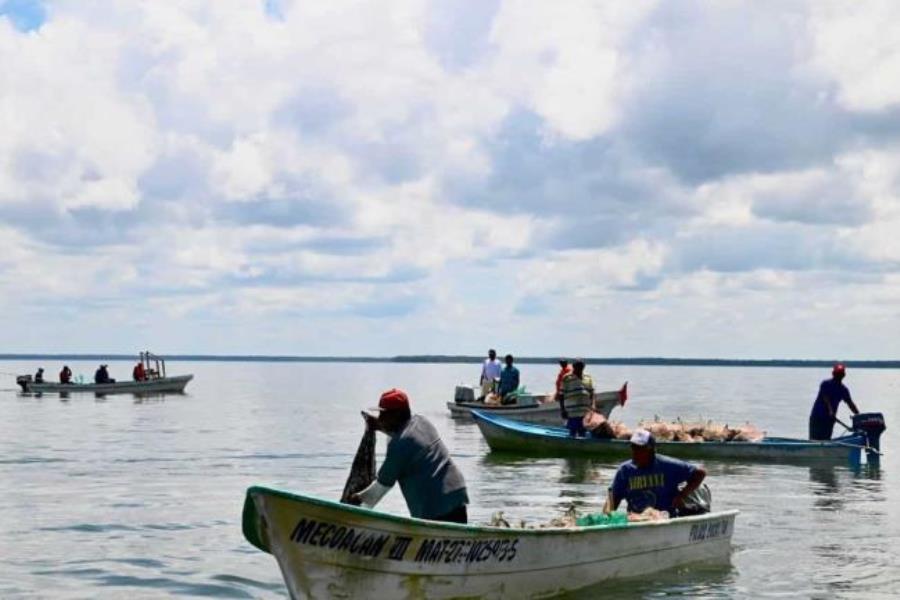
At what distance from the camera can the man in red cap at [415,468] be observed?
10.5 metres

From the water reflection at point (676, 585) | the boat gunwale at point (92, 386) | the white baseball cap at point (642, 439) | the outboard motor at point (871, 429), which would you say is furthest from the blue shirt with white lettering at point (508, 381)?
the boat gunwale at point (92, 386)

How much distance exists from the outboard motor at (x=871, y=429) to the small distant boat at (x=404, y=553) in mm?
16746

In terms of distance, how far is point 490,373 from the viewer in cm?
4097

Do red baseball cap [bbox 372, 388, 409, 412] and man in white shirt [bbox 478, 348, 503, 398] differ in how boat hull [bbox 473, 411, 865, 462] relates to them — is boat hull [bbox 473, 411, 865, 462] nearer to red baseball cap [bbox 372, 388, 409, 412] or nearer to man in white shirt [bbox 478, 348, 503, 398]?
man in white shirt [bbox 478, 348, 503, 398]

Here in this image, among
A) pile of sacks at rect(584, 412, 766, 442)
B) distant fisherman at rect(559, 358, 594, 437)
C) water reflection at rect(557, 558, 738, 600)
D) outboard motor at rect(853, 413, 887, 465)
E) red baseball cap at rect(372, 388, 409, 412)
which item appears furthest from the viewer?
pile of sacks at rect(584, 412, 766, 442)

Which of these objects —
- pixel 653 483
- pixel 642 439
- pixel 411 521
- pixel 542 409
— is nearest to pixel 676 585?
pixel 653 483

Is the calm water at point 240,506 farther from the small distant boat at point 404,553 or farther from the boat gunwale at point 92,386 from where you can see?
the boat gunwale at point 92,386

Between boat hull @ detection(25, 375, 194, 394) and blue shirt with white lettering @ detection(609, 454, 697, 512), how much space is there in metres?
55.9

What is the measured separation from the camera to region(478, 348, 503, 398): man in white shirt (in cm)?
4041

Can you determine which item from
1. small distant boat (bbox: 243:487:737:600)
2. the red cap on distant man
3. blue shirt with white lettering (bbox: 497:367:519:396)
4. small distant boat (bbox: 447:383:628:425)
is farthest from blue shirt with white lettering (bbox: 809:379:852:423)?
the red cap on distant man

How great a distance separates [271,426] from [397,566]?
119 feet

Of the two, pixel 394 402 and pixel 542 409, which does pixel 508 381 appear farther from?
pixel 394 402

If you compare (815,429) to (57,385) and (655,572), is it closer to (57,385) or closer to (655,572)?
(655,572)

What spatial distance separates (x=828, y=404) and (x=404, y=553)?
18832mm
